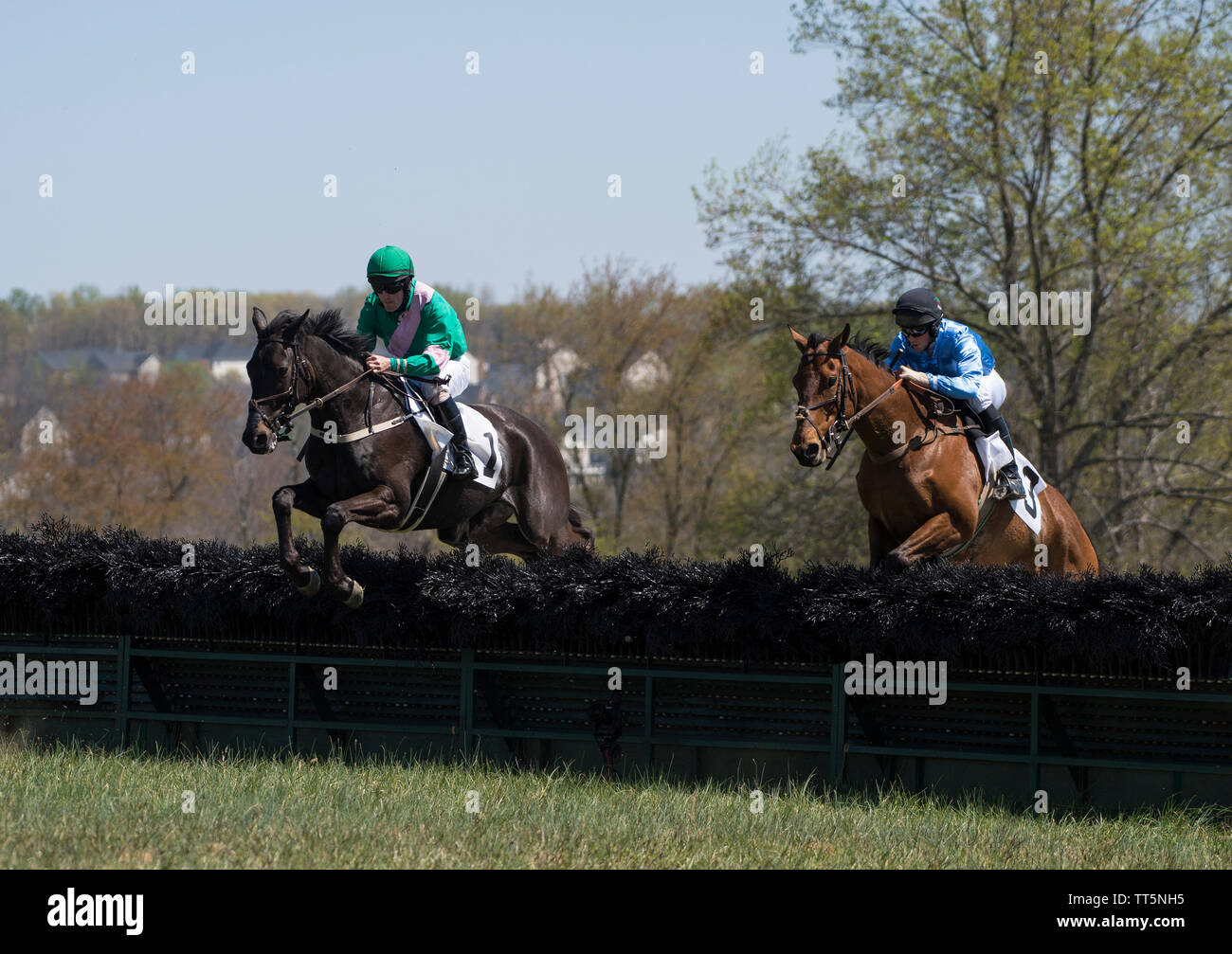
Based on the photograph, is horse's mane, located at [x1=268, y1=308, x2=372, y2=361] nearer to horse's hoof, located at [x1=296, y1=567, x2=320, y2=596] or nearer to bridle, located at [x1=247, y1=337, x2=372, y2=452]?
bridle, located at [x1=247, y1=337, x2=372, y2=452]

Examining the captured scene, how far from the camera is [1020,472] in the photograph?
8930mm

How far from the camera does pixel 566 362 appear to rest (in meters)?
34.5

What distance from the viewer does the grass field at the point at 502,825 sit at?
5.26m

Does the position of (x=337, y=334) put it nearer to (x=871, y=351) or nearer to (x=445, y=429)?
(x=445, y=429)

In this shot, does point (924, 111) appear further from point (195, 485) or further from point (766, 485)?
point (195, 485)

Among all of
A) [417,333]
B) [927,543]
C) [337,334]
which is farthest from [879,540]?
[337,334]

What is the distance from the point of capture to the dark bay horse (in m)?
7.70

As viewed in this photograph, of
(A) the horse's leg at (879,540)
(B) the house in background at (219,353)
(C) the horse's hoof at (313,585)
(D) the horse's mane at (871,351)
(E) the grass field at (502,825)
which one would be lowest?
(E) the grass field at (502,825)

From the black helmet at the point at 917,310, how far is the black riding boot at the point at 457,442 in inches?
109

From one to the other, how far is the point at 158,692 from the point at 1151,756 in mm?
5765

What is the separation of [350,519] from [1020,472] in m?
4.20

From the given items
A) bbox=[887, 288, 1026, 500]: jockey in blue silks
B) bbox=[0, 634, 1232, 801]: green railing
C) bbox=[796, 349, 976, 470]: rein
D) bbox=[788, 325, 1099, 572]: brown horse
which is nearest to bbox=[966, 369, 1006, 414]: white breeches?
bbox=[887, 288, 1026, 500]: jockey in blue silks

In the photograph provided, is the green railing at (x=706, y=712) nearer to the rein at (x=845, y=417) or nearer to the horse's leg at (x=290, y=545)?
the horse's leg at (x=290, y=545)

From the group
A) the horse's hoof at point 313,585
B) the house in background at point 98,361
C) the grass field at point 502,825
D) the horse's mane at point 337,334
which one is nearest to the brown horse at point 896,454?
the grass field at point 502,825
